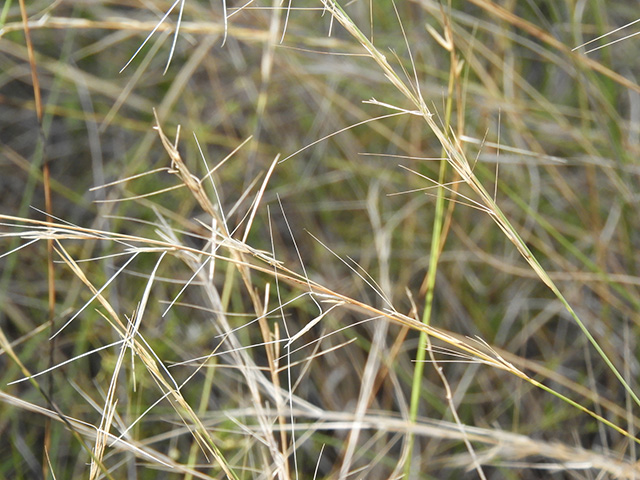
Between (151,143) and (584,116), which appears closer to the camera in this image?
(584,116)

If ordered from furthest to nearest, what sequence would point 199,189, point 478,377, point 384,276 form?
point 478,377
point 384,276
point 199,189

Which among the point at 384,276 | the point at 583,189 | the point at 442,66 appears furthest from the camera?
the point at 442,66

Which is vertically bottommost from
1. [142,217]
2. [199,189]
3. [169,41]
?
[142,217]

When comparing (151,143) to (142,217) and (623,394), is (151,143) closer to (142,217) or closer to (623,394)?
(142,217)

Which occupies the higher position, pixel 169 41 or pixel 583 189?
pixel 169 41

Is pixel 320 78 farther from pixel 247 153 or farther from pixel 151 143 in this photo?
pixel 151 143

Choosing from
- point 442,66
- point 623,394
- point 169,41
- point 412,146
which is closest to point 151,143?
point 169,41
